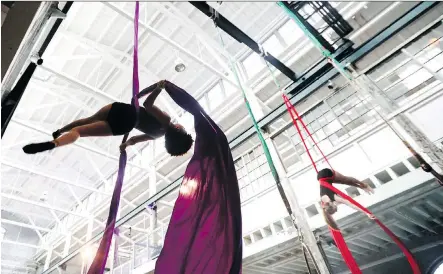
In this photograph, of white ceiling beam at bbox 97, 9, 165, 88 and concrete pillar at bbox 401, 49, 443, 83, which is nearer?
concrete pillar at bbox 401, 49, 443, 83

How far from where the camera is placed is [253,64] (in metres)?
10.1

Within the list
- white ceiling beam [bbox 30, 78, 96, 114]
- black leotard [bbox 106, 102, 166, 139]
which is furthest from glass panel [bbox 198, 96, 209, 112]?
black leotard [bbox 106, 102, 166, 139]

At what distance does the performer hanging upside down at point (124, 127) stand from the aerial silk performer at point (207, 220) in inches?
15.6

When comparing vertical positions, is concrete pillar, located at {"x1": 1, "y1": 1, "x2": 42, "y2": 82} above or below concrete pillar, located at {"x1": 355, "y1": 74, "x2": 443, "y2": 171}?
below

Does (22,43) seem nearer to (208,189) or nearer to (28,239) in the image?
(208,189)

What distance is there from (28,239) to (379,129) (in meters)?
18.6

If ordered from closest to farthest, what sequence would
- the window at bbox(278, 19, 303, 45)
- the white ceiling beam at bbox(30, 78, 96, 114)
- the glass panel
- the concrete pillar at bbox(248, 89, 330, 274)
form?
the concrete pillar at bbox(248, 89, 330, 274), the white ceiling beam at bbox(30, 78, 96, 114), the window at bbox(278, 19, 303, 45), the glass panel

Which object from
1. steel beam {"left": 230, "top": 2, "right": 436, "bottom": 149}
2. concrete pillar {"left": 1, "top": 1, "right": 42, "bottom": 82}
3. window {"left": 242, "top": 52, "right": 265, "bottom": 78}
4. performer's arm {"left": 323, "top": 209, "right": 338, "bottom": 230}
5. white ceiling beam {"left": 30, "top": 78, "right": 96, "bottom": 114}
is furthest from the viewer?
window {"left": 242, "top": 52, "right": 265, "bottom": 78}

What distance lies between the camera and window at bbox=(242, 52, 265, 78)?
973 centimetres

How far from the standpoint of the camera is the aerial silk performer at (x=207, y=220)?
118 centimetres

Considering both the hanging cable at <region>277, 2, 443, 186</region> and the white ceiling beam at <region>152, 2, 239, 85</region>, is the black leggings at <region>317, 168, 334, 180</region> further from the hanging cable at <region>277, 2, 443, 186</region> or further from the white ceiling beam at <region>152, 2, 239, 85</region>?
the white ceiling beam at <region>152, 2, 239, 85</region>

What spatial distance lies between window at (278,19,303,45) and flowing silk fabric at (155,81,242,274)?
8449mm

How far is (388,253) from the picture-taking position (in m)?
6.04

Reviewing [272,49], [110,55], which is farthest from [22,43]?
[272,49]
